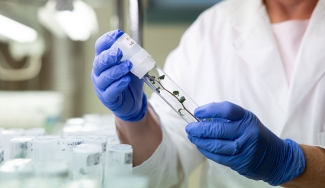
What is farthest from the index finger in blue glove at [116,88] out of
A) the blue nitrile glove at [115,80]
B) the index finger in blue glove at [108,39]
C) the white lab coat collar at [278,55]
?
the white lab coat collar at [278,55]

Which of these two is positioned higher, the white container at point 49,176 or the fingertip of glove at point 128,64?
the fingertip of glove at point 128,64

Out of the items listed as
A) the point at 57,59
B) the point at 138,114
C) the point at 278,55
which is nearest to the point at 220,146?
the point at 138,114

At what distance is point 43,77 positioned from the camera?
3.49 metres

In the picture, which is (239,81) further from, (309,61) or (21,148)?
(21,148)

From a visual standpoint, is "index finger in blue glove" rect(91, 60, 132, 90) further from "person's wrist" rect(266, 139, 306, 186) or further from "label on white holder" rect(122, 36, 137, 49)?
"person's wrist" rect(266, 139, 306, 186)

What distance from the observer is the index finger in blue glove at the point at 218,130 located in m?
0.96

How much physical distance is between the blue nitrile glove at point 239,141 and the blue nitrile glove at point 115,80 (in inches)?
9.7

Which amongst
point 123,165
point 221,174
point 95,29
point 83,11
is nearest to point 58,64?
point 95,29

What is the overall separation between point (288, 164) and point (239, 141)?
0.69 feet

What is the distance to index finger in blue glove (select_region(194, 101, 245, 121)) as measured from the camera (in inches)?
37.4

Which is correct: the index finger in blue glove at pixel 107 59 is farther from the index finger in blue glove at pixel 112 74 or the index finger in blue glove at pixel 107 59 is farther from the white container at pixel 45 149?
the white container at pixel 45 149

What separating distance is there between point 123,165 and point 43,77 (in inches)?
113

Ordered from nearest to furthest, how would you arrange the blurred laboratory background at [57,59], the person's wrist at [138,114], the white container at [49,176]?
the white container at [49,176] < the person's wrist at [138,114] < the blurred laboratory background at [57,59]

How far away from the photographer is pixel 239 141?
3.17 ft
